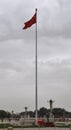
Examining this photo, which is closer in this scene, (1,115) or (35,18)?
(35,18)

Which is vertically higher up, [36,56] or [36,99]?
[36,56]

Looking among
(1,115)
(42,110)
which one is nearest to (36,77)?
(1,115)

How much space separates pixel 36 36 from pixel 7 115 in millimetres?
87204

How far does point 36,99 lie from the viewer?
1780 inches

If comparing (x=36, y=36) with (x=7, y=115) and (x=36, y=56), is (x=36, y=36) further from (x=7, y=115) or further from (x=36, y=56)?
(x=7, y=115)

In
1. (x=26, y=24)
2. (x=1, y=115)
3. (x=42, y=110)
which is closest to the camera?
(x=26, y=24)

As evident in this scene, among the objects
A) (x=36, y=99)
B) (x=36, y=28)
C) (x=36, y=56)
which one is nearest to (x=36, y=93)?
(x=36, y=99)

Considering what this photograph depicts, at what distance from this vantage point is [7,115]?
430ft

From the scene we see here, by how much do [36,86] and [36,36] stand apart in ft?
20.7

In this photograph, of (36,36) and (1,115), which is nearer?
(36,36)

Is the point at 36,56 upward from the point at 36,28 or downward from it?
downward

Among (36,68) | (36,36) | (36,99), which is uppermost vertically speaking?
(36,36)

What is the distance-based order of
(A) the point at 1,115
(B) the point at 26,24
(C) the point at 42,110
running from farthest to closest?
(C) the point at 42,110
(A) the point at 1,115
(B) the point at 26,24

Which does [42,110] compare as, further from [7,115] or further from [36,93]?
[36,93]
